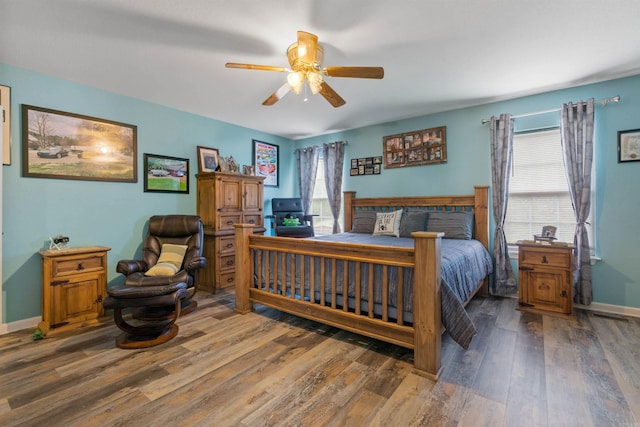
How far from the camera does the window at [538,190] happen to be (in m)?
3.36

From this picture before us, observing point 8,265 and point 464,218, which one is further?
point 464,218

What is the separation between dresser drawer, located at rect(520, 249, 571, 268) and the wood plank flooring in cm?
61

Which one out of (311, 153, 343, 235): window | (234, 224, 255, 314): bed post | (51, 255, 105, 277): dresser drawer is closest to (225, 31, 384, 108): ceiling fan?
(234, 224, 255, 314): bed post

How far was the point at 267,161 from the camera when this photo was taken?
5.27 meters

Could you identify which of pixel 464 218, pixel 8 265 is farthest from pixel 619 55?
pixel 8 265

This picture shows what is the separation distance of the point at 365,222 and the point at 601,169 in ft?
8.93

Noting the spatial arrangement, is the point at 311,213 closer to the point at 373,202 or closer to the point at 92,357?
the point at 373,202

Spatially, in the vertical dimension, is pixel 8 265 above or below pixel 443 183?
below

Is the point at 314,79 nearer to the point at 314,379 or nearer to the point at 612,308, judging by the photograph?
the point at 314,379

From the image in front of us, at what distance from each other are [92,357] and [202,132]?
123 inches

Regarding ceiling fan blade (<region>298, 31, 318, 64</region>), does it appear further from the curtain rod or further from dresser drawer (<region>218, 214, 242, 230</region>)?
the curtain rod

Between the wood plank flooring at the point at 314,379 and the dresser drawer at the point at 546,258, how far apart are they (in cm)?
61

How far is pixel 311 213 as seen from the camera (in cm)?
561

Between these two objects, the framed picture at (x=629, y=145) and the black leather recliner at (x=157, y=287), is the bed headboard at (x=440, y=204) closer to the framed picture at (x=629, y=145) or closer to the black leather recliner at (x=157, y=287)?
the framed picture at (x=629, y=145)
